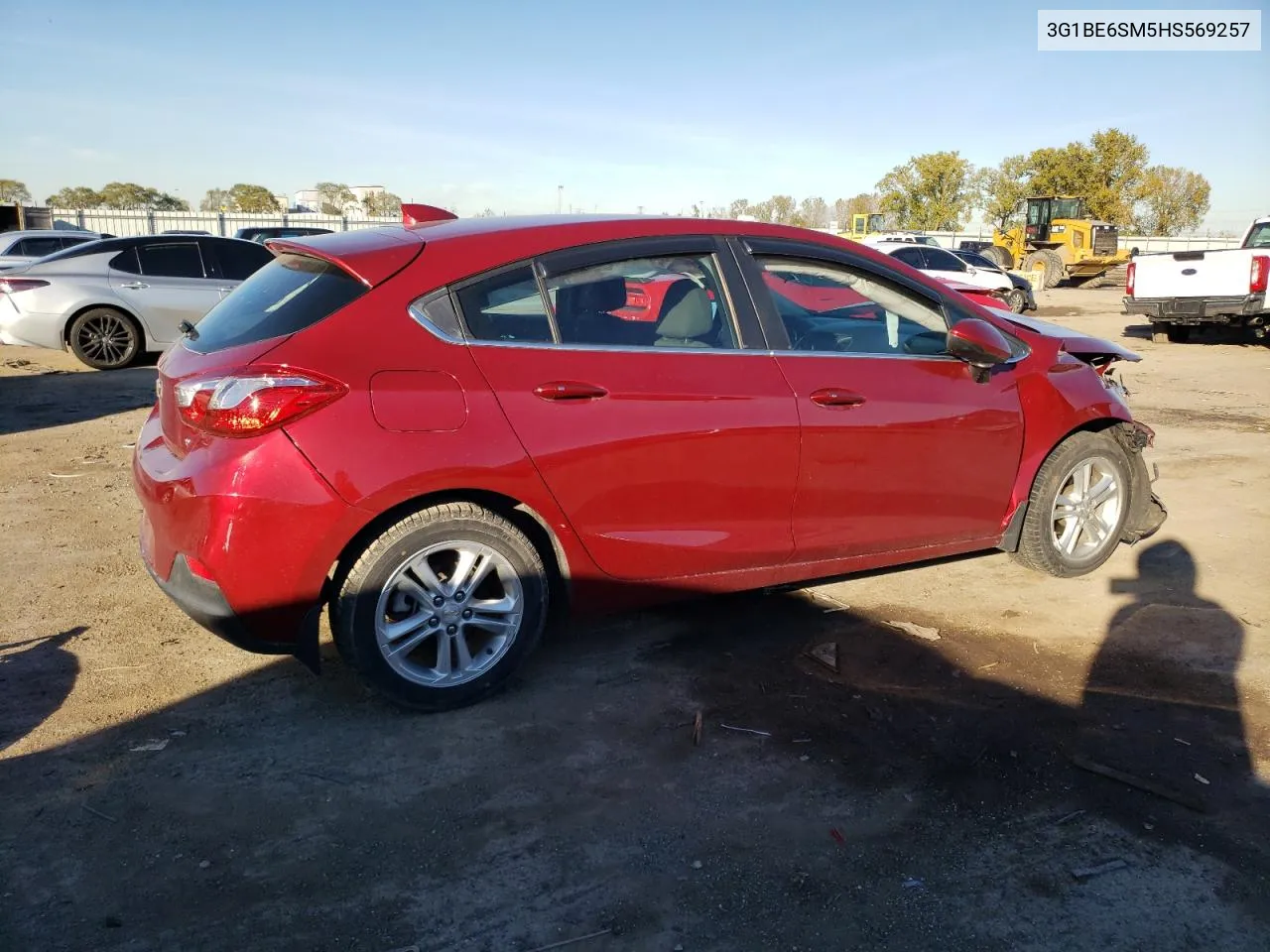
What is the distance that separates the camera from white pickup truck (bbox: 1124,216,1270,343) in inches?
597

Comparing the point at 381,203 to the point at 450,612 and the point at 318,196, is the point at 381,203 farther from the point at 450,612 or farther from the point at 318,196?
the point at 450,612

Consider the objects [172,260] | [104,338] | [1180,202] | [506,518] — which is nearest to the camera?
[506,518]

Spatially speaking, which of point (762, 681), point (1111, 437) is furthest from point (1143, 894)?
point (1111, 437)

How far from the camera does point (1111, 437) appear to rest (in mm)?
5102

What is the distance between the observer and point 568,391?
142 inches

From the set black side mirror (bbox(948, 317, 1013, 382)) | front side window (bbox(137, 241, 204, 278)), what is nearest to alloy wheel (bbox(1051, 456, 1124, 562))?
black side mirror (bbox(948, 317, 1013, 382))

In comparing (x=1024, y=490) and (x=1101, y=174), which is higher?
(x=1101, y=174)

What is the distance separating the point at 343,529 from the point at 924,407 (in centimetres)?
243

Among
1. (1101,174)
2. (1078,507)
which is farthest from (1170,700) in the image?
(1101,174)

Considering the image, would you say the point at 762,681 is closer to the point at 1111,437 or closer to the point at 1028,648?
the point at 1028,648

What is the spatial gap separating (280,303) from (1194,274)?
52.0 ft

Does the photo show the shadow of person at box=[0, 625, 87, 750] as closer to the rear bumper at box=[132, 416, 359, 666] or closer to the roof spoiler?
the rear bumper at box=[132, 416, 359, 666]

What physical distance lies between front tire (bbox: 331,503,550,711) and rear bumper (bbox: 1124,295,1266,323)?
1523cm

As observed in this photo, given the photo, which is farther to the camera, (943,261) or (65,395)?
(943,261)
